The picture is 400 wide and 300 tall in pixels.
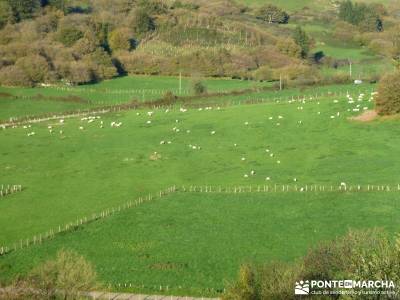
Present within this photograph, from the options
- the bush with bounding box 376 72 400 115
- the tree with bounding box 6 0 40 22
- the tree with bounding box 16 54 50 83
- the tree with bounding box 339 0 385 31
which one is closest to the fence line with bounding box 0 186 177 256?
the bush with bounding box 376 72 400 115

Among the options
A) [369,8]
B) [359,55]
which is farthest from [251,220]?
[369,8]

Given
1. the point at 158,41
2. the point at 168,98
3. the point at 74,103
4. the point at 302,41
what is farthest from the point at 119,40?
the point at 168,98

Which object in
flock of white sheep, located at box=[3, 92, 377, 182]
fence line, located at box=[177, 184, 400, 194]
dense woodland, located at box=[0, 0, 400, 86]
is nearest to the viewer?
fence line, located at box=[177, 184, 400, 194]

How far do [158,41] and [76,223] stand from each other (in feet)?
284

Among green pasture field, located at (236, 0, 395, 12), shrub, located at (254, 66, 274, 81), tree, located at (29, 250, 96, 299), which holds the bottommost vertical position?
green pasture field, located at (236, 0, 395, 12)

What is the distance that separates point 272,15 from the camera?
520 ft

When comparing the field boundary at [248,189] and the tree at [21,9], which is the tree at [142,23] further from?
the field boundary at [248,189]

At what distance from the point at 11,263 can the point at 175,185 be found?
1861 centimetres

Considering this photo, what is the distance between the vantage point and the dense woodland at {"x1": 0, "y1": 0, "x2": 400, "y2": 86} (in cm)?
11069

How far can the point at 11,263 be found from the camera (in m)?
41.3

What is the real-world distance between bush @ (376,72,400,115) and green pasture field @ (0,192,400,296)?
23.3 meters

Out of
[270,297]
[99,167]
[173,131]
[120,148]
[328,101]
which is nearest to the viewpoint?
[270,297]

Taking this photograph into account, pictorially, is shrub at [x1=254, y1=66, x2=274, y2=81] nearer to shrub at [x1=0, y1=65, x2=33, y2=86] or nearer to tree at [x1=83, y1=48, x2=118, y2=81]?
tree at [x1=83, y1=48, x2=118, y2=81]

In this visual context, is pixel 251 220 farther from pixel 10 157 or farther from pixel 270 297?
pixel 10 157
